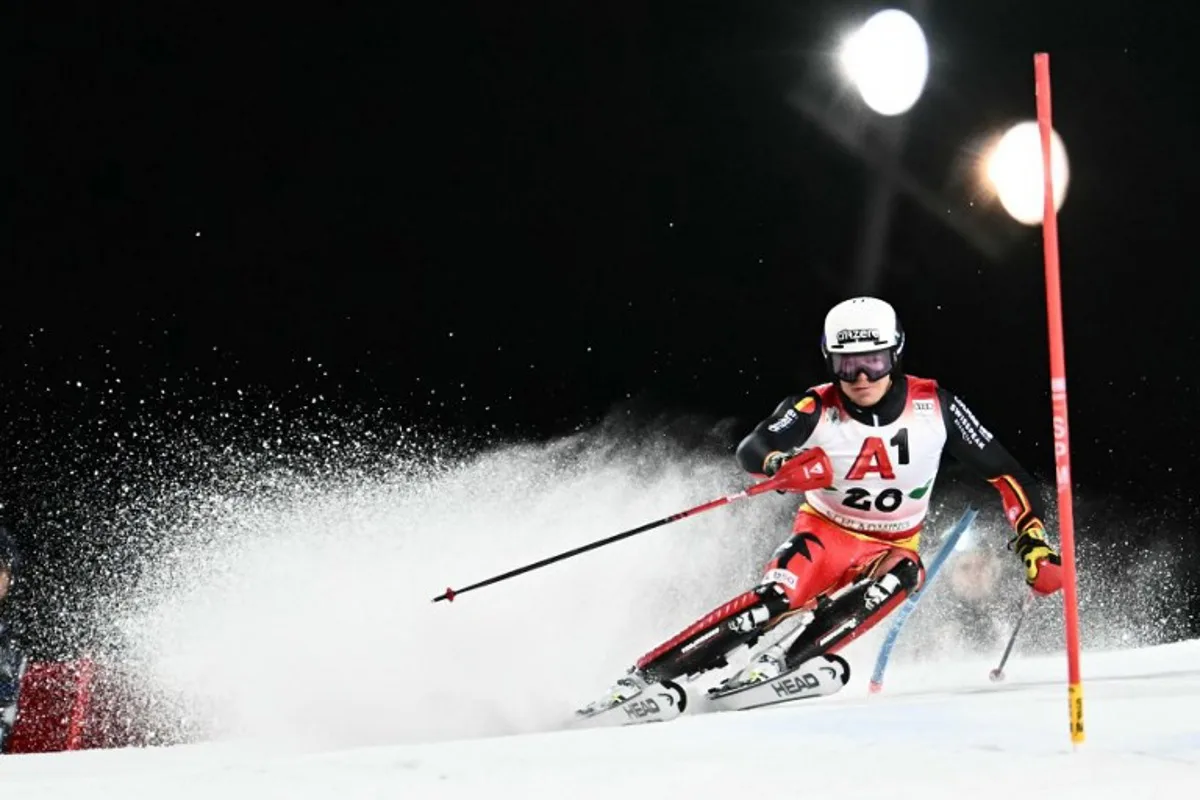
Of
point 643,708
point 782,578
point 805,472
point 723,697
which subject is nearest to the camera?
point 643,708

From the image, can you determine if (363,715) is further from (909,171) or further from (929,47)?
(929,47)

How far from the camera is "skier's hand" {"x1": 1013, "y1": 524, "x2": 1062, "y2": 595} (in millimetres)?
4305

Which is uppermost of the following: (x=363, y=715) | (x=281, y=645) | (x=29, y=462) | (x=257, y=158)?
(x=257, y=158)

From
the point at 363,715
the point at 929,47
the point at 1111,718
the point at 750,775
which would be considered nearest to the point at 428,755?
the point at 750,775

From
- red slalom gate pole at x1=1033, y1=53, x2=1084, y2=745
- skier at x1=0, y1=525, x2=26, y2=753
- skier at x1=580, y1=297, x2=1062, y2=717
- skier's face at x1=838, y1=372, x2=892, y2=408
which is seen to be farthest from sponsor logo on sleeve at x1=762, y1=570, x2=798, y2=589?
skier at x1=0, y1=525, x2=26, y2=753

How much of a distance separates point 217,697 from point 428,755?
329 centimetres

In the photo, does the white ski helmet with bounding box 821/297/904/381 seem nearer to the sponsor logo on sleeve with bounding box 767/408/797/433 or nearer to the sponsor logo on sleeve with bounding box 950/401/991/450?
the sponsor logo on sleeve with bounding box 767/408/797/433

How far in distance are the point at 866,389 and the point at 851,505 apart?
45cm

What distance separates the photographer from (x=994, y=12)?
9500 millimetres

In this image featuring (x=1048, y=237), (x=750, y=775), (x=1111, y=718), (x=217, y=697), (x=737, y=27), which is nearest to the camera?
(x=750, y=775)

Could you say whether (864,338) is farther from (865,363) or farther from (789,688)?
(789,688)

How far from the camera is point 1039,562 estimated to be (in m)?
4.35

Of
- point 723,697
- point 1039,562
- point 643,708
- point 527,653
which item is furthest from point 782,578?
point 527,653

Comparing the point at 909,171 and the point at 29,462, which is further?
the point at 909,171
